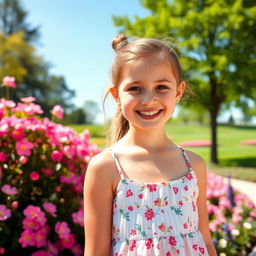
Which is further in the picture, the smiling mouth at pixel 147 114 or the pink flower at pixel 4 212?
the pink flower at pixel 4 212

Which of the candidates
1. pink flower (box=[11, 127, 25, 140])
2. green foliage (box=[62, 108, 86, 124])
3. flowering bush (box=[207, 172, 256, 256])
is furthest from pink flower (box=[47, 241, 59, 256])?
green foliage (box=[62, 108, 86, 124])

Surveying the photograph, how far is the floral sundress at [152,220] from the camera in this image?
1.15m

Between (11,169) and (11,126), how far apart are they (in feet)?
1.00

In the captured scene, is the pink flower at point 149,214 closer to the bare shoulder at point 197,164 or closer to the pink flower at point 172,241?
the pink flower at point 172,241

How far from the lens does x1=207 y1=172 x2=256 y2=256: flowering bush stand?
2.84 metres

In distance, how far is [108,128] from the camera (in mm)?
1759

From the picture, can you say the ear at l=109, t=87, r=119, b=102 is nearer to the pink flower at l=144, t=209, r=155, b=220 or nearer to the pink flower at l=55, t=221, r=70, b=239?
the pink flower at l=144, t=209, r=155, b=220

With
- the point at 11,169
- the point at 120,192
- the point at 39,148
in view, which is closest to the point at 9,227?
the point at 11,169

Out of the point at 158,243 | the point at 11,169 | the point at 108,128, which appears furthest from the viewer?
the point at 11,169

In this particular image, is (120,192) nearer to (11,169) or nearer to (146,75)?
(146,75)

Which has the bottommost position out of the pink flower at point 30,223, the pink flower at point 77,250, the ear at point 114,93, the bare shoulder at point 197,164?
the pink flower at point 77,250

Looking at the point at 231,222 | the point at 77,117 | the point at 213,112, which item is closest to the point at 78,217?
the point at 231,222

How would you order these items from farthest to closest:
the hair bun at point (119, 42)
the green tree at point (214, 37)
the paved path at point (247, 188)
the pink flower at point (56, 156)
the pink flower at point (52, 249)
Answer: the green tree at point (214, 37), the paved path at point (247, 188), the pink flower at point (56, 156), the pink flower at point (52, 249), the hair bun at point (119, 42)

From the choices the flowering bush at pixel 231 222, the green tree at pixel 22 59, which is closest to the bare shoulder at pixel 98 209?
the flowering bush at pixel 231 222
